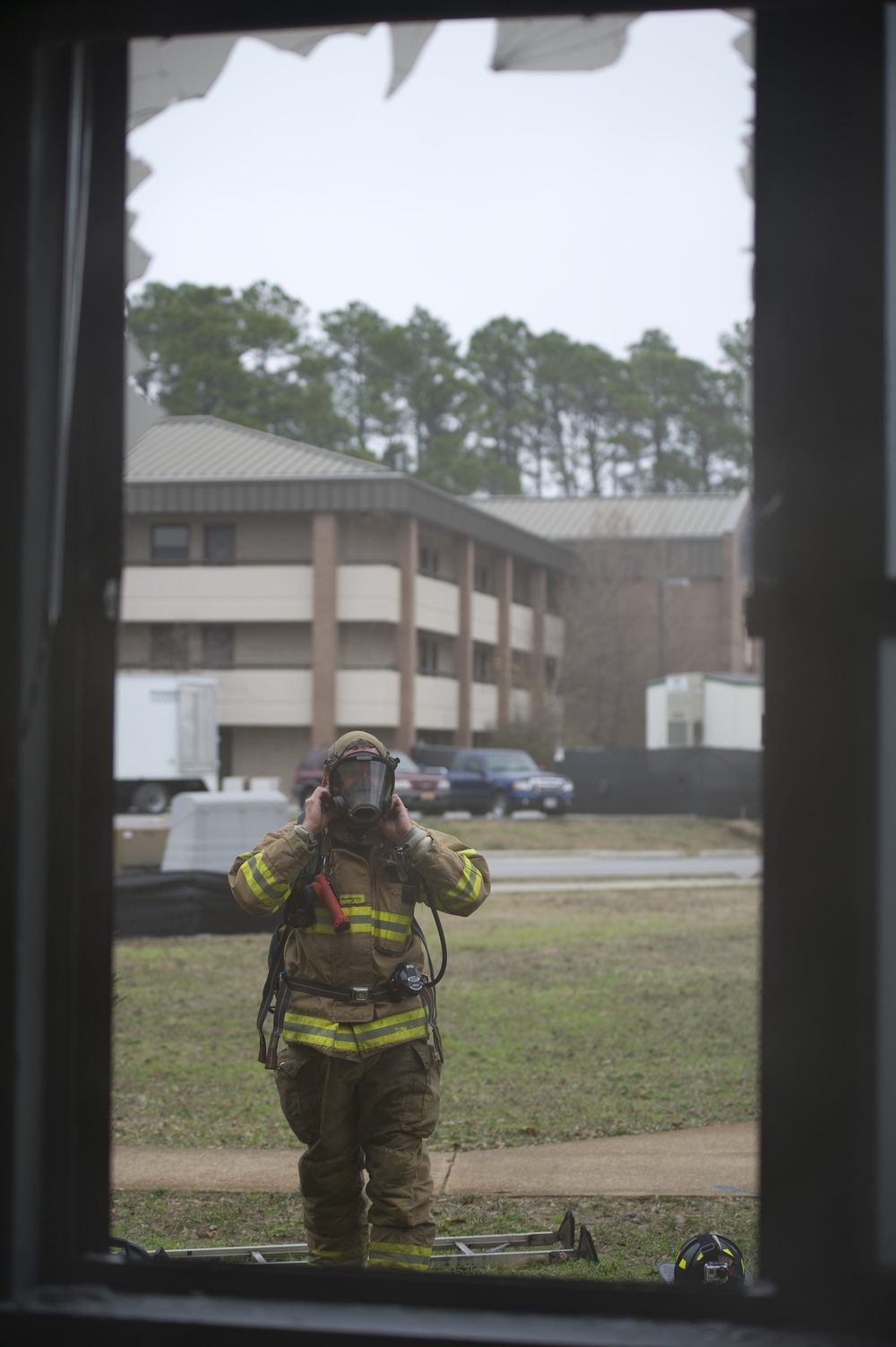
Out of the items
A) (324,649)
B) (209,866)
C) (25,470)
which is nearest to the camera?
(25,470)

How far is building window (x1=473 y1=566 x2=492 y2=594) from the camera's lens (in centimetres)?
5069

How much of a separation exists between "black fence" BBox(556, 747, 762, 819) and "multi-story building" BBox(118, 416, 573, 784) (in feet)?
23.6

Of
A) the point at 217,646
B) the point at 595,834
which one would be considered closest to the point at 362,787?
the point at 595,834

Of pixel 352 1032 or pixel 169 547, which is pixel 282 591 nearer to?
pixel 169 547

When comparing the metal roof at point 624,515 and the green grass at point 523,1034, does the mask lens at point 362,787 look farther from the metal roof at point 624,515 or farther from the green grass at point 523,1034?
the metal roof at point 624,515

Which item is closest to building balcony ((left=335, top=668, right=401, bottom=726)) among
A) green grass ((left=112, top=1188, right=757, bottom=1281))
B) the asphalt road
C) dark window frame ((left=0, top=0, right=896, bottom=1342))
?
the asphalt road

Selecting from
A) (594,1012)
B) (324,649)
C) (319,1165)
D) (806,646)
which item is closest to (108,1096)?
(806,646)

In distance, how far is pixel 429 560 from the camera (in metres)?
47.4

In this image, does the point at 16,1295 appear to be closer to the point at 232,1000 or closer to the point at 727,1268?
the point at 727,1268

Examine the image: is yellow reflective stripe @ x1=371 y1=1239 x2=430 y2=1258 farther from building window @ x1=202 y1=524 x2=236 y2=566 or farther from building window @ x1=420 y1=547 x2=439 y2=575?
building window @ x1=420 y1=547 x2=439 y2=575

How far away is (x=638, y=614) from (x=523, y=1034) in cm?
4333

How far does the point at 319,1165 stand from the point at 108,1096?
2.50 m

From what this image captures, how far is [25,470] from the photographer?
86.6 inches

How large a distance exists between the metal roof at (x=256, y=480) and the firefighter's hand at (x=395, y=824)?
37.4 m
